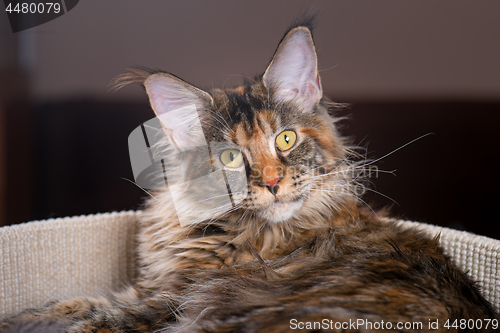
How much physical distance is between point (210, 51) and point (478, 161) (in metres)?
1.43

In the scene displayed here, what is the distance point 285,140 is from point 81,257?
2.93ft

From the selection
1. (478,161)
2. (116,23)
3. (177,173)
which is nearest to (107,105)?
(116,23)

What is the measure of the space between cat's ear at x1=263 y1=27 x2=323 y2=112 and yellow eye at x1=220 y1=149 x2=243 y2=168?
0.69 feet

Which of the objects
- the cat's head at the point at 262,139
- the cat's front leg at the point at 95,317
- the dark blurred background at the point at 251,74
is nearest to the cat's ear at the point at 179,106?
the cat's head at the point at 262,139

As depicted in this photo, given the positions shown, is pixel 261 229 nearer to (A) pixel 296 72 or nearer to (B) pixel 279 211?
(B) pixel 279 211

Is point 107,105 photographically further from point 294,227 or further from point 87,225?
point 294,227

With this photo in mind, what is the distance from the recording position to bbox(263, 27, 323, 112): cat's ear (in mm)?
1071

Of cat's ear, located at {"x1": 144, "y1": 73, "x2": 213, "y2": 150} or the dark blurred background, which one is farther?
the dark blurred background

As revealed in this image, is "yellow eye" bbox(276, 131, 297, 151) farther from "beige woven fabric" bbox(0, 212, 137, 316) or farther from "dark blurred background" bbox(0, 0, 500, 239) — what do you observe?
"beige woven fabric" bbox(0, 212, 137, 316)

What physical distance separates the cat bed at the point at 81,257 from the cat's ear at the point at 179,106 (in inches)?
20.4

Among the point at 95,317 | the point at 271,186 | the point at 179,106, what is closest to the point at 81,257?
the point at 95,317

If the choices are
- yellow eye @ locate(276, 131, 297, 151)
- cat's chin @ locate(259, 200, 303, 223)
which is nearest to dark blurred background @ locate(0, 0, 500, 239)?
yellow eye @ locate(276, 131, 297, 151)

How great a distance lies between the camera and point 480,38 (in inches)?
62.4

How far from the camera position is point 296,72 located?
1.13m
